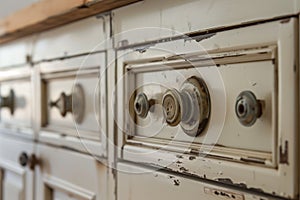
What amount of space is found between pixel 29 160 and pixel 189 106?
49 cm

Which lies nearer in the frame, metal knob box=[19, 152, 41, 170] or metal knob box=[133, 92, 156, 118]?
metal knob box=[133, 92, 156, 118]

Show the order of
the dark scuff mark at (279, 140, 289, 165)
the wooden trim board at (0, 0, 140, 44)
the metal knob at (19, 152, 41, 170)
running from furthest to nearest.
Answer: the metal knob at (19, 152, 41, 170)
the wooden trim board at (0, 0, 140, 44)
the dark scuff mark at (279, 140, 289, 165)

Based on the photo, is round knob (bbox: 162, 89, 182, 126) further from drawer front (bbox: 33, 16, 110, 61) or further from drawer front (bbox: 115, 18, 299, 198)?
drawer front (bbox: 33, 16, 110, 61)

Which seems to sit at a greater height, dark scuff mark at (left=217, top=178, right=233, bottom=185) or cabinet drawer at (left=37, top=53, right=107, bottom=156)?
cabinet drawer at (left=37, top=53, right=107, bottom=156)

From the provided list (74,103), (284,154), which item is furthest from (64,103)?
(284,154)

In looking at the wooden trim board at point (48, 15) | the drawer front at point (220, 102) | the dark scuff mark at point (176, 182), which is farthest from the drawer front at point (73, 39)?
the dark scuff mark at point (176, 182)

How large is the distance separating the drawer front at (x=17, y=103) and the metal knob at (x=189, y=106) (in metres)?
0.47

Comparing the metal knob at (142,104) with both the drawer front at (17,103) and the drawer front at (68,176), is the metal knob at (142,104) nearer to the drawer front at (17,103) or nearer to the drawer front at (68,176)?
the drawer front at (68,176)

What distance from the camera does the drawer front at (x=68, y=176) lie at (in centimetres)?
67

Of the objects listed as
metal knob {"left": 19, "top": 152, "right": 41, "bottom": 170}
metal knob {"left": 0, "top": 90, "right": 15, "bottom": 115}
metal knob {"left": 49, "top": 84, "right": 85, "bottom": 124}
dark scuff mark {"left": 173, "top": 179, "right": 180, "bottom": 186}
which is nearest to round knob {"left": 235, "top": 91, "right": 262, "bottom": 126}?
dark scuff mark {"left": 173, "top": 179, "right": 180, "bottom": 186}

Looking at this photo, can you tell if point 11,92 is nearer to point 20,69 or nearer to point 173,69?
point 20,69

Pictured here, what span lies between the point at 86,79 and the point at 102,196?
199mm

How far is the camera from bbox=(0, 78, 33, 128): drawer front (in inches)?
35.8

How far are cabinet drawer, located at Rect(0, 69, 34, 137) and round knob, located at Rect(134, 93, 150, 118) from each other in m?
0.39
